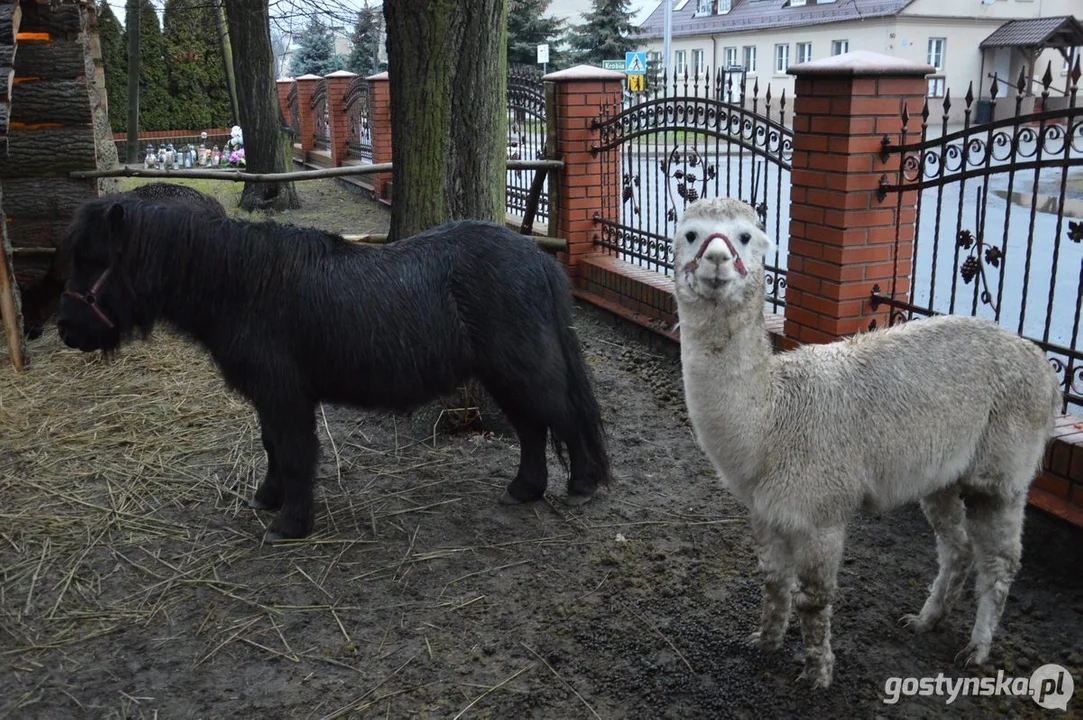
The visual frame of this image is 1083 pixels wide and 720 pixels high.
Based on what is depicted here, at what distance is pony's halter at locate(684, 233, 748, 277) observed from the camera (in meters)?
2.47

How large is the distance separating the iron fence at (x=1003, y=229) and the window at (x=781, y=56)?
23059 millimetres

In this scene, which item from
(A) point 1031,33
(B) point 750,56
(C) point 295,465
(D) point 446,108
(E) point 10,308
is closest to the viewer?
(C) point 295,465

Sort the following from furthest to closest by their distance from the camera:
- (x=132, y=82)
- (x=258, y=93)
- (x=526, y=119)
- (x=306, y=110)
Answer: (x=306, y=110), (x=132, y=82), (x=258, y=93), (x=526, y=119)

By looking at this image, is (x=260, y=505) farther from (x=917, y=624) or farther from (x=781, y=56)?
(x=781, y=56)

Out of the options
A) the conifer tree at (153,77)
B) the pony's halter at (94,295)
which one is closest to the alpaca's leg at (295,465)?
the pony's halter at (94,295)

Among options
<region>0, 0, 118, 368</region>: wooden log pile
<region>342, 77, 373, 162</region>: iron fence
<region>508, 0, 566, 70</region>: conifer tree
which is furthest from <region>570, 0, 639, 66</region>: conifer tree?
<region>0, 0, 118, 368</region>: wooden log pile

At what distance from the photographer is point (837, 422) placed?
9.23 feet

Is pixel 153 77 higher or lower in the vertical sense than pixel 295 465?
higher

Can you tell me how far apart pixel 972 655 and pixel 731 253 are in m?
1.80

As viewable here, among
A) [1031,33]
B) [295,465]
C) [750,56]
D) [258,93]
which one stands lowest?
[295,465]

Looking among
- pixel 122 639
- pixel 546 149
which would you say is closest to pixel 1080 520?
Result: pixel 122 639

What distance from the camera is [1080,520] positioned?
3572mm

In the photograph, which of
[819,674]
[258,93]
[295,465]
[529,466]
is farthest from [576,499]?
[258,93]

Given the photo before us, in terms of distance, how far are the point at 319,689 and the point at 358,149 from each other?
15.8 m
